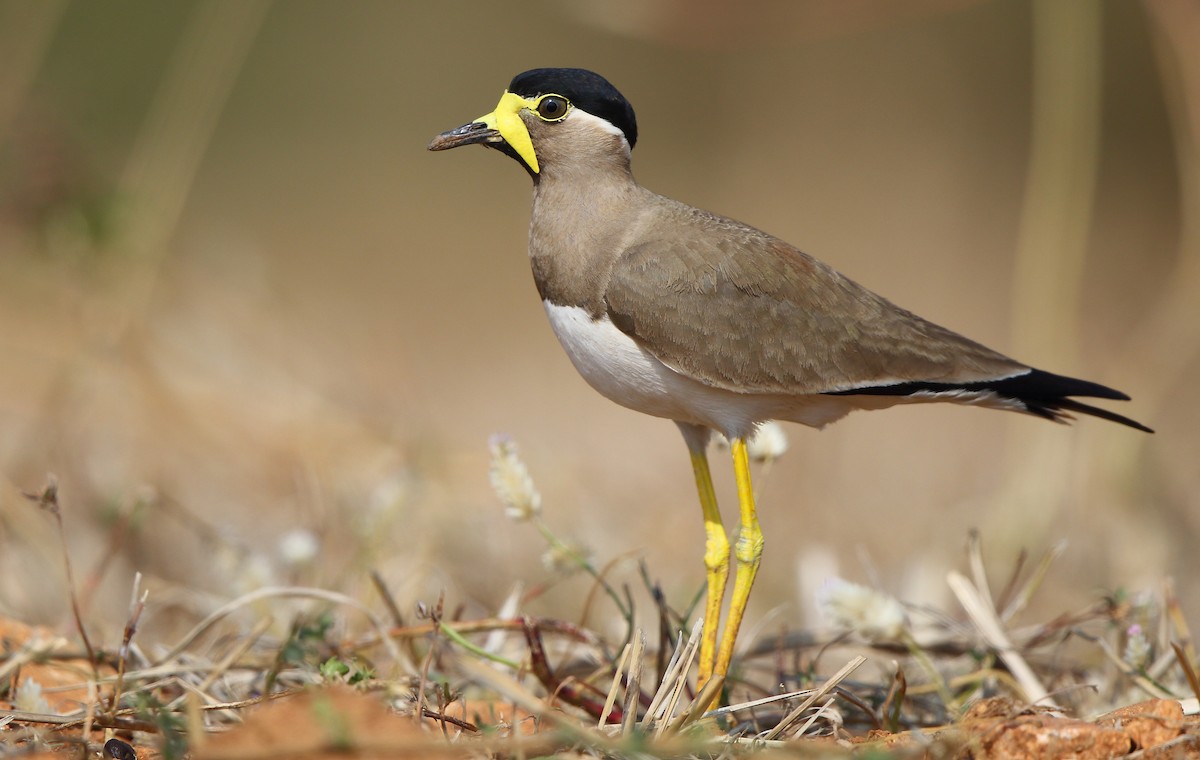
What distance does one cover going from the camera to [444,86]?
1093 cm

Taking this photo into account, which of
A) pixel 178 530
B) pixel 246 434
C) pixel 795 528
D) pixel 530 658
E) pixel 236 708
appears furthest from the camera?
pixel 246 434

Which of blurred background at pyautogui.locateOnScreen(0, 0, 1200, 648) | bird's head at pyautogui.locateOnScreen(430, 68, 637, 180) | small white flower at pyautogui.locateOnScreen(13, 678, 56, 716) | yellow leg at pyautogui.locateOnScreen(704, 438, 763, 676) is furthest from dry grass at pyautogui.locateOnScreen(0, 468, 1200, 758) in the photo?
bird's head at pyautogui.locateOnScreen(430, 68, 637, 180)

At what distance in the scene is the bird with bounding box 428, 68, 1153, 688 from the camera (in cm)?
290

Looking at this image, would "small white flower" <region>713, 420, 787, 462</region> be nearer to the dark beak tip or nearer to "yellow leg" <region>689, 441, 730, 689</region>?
"yellow leg" <region>689, 441, 730, 689</region>

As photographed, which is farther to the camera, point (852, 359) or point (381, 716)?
point (852, 359)

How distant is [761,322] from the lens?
2959mm

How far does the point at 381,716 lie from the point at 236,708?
78 cm

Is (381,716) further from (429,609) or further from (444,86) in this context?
(444,86)

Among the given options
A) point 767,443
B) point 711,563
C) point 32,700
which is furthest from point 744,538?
point 32,700

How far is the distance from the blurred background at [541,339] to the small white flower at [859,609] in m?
0.71

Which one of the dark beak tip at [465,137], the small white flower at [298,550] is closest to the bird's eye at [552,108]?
the dark beak tip at [465,137]

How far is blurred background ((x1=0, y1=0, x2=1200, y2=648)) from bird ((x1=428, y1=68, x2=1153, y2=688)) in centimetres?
48

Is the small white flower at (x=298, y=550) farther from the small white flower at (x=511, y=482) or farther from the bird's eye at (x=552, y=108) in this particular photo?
the bird's eye at (x=552, y=108)

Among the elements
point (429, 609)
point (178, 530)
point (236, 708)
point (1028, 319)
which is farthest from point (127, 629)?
point (1028, 319)
